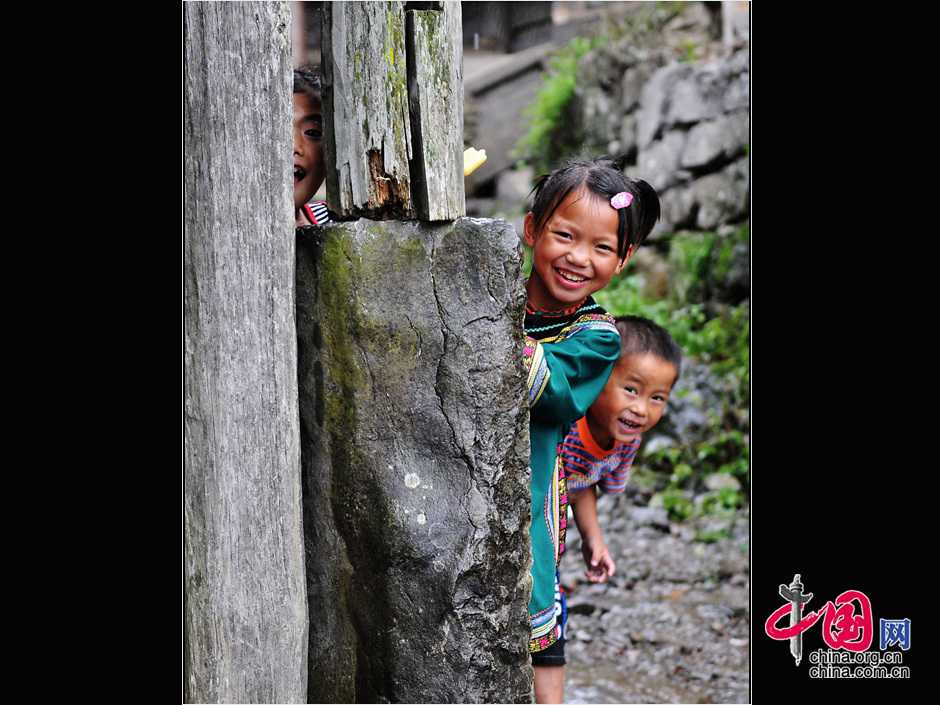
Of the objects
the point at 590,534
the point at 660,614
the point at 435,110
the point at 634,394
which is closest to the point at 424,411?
the point at 435,110

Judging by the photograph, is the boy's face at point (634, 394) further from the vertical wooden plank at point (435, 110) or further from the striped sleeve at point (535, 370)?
the vertical wooden plank at point (435, 110)

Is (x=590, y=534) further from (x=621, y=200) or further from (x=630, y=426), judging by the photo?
(x=621, y=200)

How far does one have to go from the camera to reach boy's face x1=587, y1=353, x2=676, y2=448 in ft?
10.2

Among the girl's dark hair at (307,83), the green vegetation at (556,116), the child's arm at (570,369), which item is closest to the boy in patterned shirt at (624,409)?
the child's arm at (570,369)

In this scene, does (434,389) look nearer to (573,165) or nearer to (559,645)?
(573,165)

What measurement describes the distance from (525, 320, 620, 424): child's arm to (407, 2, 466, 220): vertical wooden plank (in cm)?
45

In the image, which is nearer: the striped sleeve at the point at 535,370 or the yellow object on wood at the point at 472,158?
the striped sleeve at the point at 535,370

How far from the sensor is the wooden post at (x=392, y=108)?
2354 mm

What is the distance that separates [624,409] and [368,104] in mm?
1328

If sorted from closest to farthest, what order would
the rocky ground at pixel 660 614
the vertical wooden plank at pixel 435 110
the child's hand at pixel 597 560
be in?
the vertical wooden plank at pixel 435 110 → the child's hand at pixel 597 560 → the rocky ground at pixel 660 614

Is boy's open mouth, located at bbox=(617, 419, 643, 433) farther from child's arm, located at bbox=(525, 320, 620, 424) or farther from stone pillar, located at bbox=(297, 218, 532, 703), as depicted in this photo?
stone pillar, located at bbox=(297, 218, 532, 703)

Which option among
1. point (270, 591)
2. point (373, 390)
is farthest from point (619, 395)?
point (270, 591)

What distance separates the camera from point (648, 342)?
312cm

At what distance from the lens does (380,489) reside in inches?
94.8
